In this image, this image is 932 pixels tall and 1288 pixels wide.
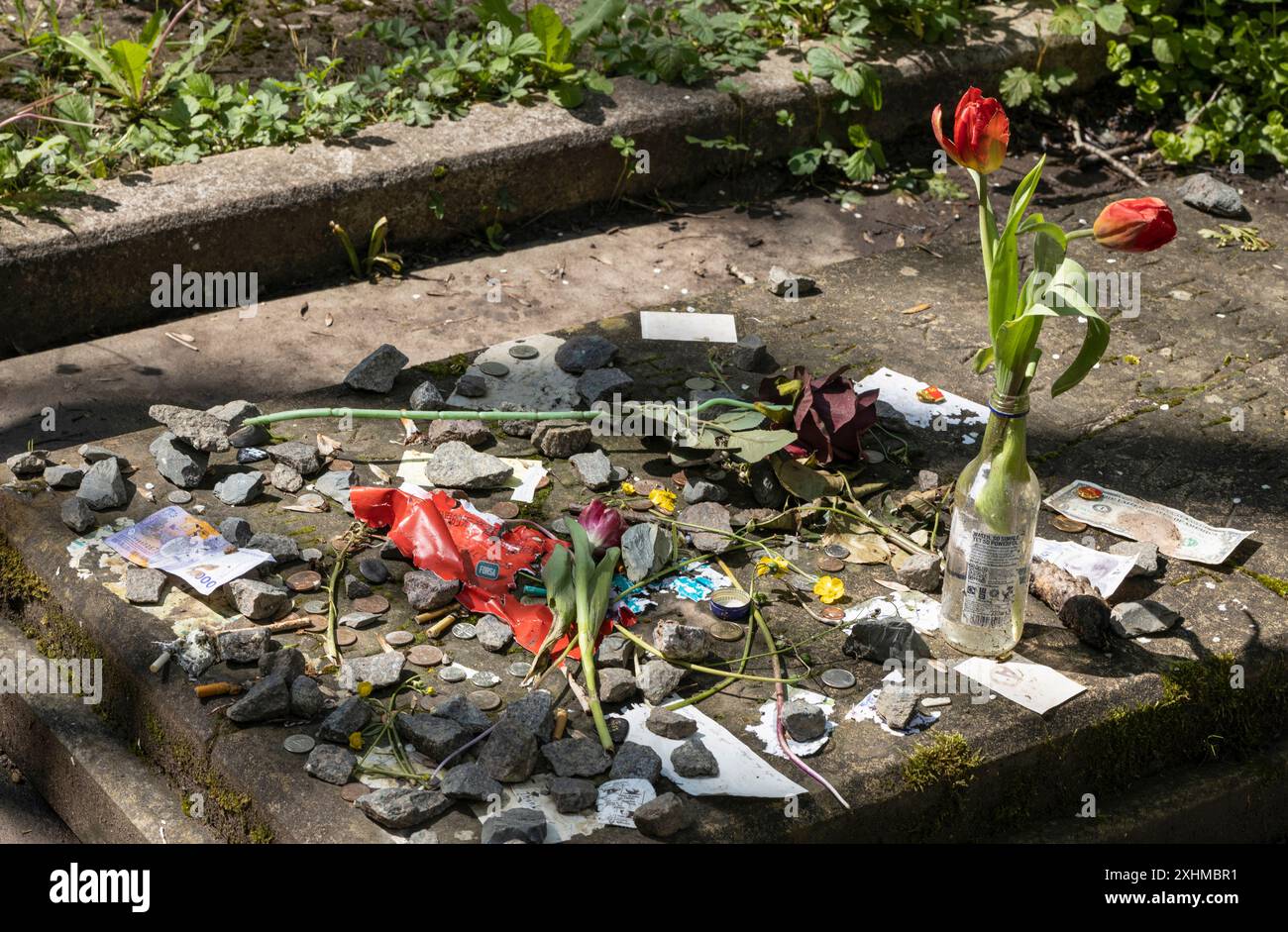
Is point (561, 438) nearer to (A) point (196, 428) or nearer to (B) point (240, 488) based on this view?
(B) point (240, 488)

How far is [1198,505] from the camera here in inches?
131

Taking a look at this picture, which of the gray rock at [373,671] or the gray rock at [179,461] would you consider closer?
the gray rock at [373,671]

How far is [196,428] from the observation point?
335cm

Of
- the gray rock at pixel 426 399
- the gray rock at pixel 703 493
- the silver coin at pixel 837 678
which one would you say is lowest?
the silver coin at pixel 837 678

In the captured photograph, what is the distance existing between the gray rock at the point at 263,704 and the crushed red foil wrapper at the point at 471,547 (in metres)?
0.49

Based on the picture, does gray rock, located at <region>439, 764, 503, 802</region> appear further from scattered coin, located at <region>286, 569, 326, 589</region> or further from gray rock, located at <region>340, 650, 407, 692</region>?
scattered coin, located at <region>286, 569, 326, 589</region>

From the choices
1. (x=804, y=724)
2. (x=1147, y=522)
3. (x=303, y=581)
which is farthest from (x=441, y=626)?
(x=1147, y=522)

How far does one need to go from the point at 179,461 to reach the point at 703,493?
4.14ft

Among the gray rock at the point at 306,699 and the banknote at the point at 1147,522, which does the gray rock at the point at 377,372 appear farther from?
the banknote at the point at 1147,522

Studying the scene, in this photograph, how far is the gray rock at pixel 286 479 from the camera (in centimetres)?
328

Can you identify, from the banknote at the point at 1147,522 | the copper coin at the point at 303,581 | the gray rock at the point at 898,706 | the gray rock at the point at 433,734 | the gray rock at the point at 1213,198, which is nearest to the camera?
the gray rock at the point at 433,734

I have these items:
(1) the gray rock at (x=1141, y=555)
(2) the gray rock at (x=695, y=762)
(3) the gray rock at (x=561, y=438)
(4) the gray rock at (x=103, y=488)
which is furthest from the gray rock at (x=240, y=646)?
(1) the gray rock at (x=1141, y=555)

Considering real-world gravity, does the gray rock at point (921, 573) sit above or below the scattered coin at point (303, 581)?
above

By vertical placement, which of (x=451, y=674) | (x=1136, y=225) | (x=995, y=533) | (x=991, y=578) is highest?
(x=1136, y=225)
